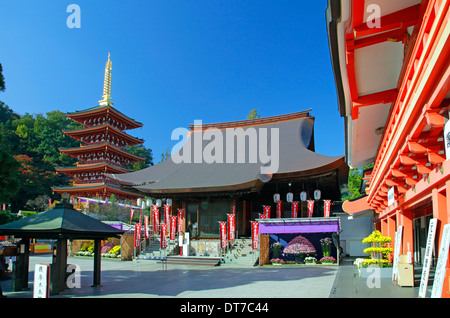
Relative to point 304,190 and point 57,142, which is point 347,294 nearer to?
point 304,190

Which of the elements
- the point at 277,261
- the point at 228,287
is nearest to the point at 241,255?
the point at 277,261

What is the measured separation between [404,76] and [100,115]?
4017 cm

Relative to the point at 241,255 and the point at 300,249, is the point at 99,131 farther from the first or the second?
the point at 300,249

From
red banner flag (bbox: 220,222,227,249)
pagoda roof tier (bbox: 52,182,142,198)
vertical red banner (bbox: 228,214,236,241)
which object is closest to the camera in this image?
red banner flag (bbox: 220,222,227,249)

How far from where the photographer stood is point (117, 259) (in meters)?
21.7

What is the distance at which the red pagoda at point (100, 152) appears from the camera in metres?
38.4

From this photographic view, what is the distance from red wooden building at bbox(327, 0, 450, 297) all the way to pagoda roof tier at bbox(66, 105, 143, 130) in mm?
36251

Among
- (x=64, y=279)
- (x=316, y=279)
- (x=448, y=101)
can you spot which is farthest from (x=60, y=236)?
(x=448, y=101)

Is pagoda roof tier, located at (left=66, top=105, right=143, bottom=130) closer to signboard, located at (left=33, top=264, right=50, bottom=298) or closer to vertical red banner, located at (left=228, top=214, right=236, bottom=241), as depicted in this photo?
vertical red banner, located at (left=228, top=214, right=236, bottom=241)

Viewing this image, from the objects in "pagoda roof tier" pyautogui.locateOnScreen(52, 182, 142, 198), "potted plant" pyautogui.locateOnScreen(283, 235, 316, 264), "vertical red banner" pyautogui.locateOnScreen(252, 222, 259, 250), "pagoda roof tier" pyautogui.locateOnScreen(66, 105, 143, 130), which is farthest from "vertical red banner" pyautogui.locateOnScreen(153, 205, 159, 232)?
"pagoda roof tier" pyautogui.locateOnScreen(66, 105, 143, 130)

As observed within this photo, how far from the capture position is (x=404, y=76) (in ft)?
19.3

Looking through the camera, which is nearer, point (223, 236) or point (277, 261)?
point (277, 261)

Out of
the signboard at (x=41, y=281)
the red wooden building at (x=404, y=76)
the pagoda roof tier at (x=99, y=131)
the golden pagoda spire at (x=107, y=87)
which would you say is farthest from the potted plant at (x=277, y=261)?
the golden pagoda spire at (x=107, y=87)

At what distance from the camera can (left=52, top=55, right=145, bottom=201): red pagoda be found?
38.4 m
